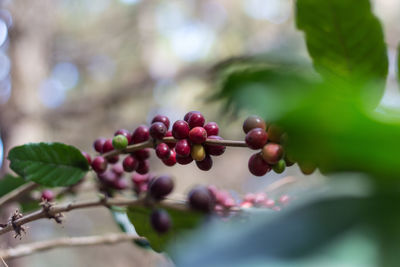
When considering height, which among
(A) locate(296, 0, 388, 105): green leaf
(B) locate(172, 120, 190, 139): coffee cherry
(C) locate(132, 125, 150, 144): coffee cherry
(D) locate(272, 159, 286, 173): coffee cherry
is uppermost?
(A) locate(296, 0, 388, 105): green leaf

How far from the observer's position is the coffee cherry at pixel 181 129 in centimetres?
49

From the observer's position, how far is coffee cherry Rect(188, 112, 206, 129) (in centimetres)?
50

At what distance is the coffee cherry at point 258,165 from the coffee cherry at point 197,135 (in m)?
0.07

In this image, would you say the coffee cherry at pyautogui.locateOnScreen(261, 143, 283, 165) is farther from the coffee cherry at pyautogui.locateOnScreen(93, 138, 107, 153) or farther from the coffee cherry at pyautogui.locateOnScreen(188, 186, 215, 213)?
the coffee cherry at pyautogui.locateOnScreen(93, 138, 107, 153)

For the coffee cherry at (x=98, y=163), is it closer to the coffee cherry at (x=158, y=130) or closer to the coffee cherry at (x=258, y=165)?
the coffee cherry at (x=158, y=130)

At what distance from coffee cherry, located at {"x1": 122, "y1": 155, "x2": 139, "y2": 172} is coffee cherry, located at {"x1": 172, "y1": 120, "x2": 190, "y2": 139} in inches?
4.0

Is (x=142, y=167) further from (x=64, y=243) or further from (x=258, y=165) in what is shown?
(x=64, y=243)

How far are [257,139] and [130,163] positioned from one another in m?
0.21

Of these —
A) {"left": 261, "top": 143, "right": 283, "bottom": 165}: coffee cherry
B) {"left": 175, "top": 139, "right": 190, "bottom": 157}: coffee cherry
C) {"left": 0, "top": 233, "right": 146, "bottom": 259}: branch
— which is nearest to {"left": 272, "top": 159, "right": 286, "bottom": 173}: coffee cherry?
{"left": 261, "top": 143, "right": 283, "bottom": 165}: coffee cherry

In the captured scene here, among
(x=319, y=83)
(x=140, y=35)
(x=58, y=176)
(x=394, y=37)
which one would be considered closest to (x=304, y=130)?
(x=319, y=83)

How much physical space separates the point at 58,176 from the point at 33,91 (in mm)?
1794

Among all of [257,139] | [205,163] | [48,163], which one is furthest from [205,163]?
[48,163]

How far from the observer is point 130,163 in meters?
0.56

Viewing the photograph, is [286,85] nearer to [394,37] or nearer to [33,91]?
[33,91]
